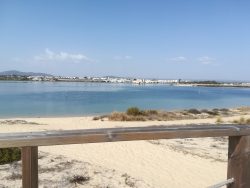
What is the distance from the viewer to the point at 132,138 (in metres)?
2.34

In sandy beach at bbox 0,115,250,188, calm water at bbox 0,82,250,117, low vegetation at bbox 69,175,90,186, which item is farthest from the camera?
calm water at bbox 0,82,250,117

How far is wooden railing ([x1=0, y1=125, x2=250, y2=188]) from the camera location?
2047 mm

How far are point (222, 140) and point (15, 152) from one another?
28.2ft

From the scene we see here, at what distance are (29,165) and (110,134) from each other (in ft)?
1.63

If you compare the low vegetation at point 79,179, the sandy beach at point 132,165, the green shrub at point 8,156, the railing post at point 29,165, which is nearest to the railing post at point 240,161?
the railing post at point 29,165

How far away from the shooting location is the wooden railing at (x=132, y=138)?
2047 millimetres

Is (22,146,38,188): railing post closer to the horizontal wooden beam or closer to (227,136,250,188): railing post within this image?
the horizontal wooden beam

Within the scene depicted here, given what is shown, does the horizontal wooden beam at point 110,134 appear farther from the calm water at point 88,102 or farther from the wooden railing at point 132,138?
the calm water at point 88,102

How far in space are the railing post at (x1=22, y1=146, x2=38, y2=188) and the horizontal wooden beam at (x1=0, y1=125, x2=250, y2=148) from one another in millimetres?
42

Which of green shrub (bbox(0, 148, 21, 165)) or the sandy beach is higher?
green shrub (bbox(0, 148, 21, 165))

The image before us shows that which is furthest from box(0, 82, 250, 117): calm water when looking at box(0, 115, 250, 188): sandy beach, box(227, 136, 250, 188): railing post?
box(227, 136, 250, 188): railing post

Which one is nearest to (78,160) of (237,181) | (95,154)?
(95,154)

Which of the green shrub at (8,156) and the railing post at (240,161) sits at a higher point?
the railing post at (240,161)

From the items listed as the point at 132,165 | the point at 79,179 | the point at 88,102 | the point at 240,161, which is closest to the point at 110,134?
the point at 240,161
